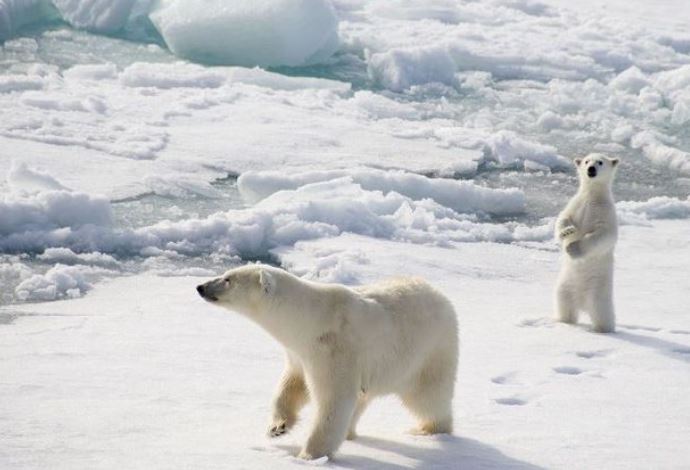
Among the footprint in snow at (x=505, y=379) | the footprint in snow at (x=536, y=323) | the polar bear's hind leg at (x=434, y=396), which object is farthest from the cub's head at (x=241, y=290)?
the footprint in snow at (x=536, y=323)

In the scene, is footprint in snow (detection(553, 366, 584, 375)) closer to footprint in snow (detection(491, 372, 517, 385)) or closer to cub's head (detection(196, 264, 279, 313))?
footprint in snow (detection(491, 372, 517, 385))

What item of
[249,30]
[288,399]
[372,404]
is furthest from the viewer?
[249,30]

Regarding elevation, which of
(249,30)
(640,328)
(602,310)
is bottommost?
(640,328)

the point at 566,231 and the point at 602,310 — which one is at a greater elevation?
the point at 566,231

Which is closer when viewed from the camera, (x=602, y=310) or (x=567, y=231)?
(x=602, y=310)

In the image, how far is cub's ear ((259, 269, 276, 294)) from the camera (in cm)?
423

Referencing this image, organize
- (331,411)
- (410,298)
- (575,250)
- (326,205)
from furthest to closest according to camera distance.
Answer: (326,205), (575,250), (410,298), (331,411)

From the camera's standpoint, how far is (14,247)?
25.6 ft

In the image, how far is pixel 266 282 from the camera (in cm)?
423

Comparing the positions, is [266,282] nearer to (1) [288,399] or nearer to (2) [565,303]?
(1) [288,399]

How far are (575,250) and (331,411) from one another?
2801 millimetres

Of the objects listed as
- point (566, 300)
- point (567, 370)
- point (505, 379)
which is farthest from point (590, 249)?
point (505, 379)

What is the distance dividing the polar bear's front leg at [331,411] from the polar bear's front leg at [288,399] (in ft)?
0.77

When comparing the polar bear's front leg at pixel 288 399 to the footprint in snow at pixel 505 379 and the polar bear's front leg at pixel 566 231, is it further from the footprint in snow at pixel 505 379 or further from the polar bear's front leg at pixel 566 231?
the polar bear's front leg at pixel 566 231
